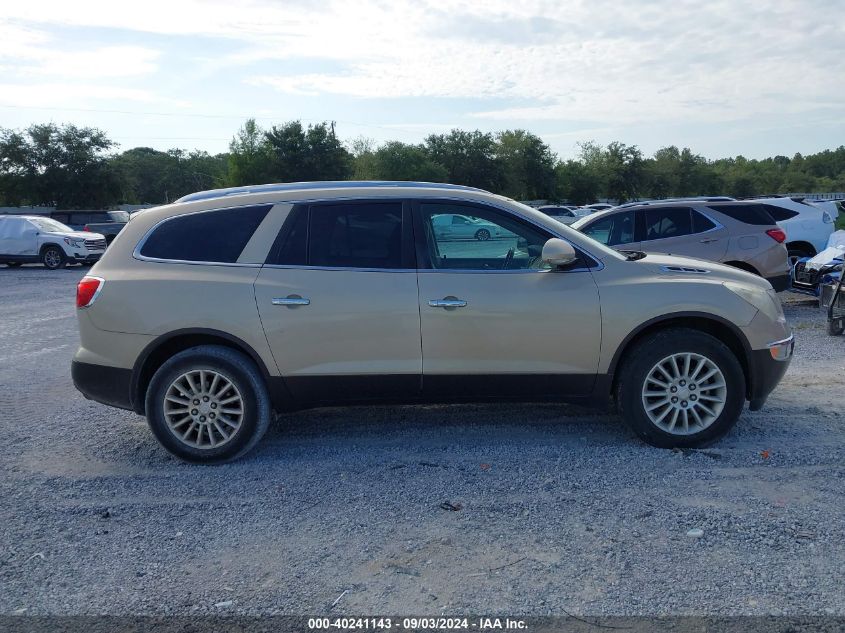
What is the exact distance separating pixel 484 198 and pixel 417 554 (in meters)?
2.66

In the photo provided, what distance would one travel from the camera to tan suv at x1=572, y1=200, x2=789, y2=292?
430 inches

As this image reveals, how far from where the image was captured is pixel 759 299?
5465mm

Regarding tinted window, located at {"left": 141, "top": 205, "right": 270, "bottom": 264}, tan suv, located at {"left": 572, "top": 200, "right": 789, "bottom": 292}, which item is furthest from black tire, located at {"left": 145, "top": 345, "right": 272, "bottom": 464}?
tan suv, located at {"left": 572, "top": 200, "right": 789, "bottom": 292}

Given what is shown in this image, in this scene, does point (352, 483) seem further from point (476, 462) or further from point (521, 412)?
point (521, 412)

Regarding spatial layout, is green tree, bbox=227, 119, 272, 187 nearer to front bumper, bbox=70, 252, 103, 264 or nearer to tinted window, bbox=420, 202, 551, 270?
front bumper, bbox=70, 252, 103, 264

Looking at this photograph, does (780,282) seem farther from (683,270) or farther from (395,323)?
(395,323)

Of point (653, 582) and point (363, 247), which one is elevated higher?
point (363, 247)

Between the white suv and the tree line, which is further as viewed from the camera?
the tree line

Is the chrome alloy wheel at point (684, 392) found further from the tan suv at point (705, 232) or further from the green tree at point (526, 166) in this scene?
the green tree at point (526, 166)

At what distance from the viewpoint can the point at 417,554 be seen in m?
3.93

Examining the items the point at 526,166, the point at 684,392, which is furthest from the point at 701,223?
the point at 526,166

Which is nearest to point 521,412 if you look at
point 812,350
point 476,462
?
point 476,462

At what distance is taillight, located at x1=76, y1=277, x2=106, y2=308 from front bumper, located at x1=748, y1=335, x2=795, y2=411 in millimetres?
4618

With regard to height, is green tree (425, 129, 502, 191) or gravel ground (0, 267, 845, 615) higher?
green tree (425, 129, 502, 191)
